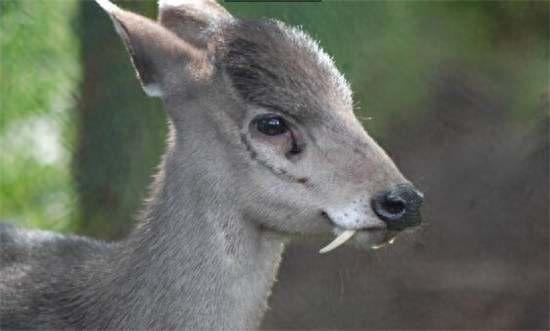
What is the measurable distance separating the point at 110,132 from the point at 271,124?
2.59 meters

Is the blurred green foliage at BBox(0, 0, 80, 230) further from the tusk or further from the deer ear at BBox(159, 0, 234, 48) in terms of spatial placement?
the tusk

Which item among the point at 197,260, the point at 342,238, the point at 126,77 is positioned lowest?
the point at 126,77

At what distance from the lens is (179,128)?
434 cm

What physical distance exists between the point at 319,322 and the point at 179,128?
7.16ft

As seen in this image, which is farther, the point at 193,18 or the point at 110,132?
the point at 110,132

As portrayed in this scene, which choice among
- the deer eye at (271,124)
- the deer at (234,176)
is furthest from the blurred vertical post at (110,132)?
the deer eye at (271,124)

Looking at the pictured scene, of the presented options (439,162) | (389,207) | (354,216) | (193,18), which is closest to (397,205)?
(389,207)

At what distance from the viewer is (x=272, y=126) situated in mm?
4227

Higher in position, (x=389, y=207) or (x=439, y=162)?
(x=389, y=207)

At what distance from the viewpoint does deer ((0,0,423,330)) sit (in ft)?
13.6

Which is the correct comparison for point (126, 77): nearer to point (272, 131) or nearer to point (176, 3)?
point (176, 3)

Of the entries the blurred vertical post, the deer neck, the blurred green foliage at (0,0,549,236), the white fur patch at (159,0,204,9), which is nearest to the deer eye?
the deer neck

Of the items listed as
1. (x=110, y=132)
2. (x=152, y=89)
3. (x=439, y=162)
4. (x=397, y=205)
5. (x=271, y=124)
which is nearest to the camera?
(x=397, y=205)

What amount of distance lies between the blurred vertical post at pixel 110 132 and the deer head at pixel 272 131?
2.19 metres
